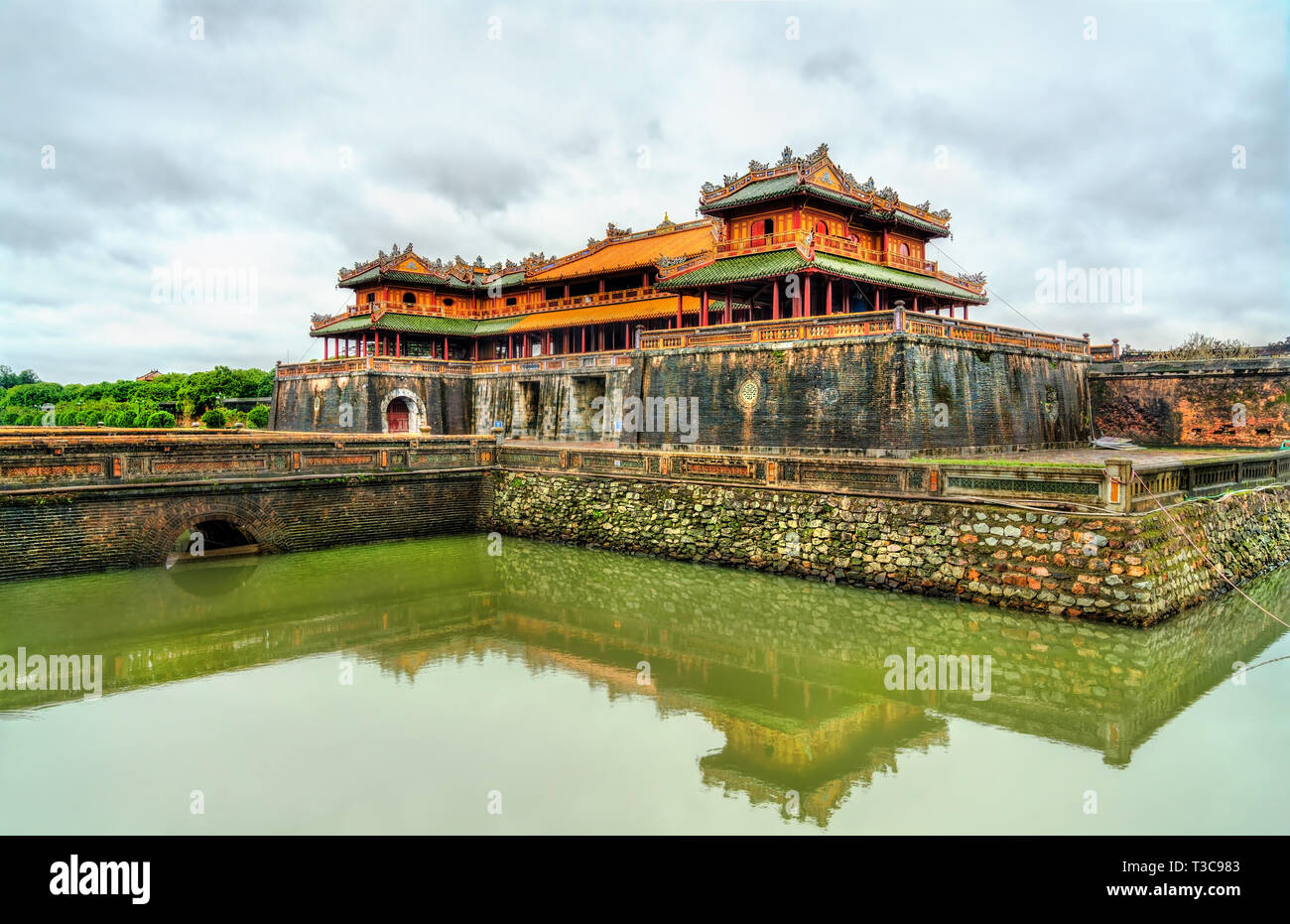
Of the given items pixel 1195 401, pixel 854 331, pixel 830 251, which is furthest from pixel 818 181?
pixel 1195 401

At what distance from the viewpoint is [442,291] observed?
39.6 m

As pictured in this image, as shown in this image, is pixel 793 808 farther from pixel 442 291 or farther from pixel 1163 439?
pixel 442 291

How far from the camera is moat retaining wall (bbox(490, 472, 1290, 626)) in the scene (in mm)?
12852

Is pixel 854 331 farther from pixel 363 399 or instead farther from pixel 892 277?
pixel 363 399

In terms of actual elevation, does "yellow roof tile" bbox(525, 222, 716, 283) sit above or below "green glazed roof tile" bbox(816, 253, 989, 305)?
above

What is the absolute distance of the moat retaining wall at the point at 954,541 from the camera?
1285cm

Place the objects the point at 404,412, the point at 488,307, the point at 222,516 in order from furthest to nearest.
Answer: the point at 488,307 < the point at 404,412 < the point at 222,516

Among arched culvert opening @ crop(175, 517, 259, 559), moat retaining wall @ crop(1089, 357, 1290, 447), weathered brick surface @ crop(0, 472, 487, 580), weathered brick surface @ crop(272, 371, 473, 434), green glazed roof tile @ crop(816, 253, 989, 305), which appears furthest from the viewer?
weathered brick surface @ crop(272, 371, 473, 434)

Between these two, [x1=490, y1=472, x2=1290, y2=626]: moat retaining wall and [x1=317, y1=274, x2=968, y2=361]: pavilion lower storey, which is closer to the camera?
[x1=490, y1=472, x2=1290, y2=626]: moat retaining wall

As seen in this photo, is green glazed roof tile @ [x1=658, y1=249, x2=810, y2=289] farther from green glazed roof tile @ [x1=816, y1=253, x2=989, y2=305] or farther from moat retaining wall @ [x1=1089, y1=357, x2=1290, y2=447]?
moat retaining wall @ [x1=1089, y1=357, x2=1290, y2=447]

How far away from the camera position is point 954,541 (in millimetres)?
14492

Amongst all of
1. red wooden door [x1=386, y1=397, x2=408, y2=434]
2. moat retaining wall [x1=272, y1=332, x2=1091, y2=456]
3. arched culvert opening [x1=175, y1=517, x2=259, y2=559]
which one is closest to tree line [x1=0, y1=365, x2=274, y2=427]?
red wooden door [x1=386, y1=397, x2=408, y2=434]

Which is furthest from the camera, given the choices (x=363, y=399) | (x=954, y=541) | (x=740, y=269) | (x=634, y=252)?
(x=634, y=252)

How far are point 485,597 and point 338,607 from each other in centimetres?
263
